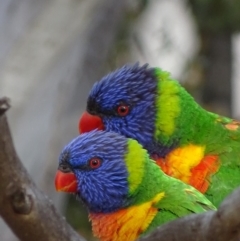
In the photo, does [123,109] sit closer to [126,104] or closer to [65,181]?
[126,104]

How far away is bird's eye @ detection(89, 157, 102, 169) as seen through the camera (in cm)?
194

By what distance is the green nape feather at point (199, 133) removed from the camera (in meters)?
2.05

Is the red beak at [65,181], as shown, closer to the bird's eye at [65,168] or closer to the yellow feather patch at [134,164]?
the bird's eye at [65,168]

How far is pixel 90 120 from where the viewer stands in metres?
2.27

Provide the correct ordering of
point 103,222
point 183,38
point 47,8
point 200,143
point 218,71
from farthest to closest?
1. point 183,38
2. point 218,71
3. point 47,8
4. point 200,143
5. point 103,222

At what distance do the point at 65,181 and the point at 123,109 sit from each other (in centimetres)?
43

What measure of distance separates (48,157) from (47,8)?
702 mm

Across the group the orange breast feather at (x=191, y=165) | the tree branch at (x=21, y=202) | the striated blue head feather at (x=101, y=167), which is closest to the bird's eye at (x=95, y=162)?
the striated blue head feather at (x=101, y=167)

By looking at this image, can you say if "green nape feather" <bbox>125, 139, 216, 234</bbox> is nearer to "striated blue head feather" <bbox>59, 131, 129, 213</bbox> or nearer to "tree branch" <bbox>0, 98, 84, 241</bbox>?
"striated blue head feather" <bbox>59, 131, 129, 213</bbox>

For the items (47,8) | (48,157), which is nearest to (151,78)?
(48,157)

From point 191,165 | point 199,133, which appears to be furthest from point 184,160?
point 199,133

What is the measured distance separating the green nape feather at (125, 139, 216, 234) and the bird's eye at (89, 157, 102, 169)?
93 mm

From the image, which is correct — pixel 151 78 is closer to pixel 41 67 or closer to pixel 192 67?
pixel 41 67

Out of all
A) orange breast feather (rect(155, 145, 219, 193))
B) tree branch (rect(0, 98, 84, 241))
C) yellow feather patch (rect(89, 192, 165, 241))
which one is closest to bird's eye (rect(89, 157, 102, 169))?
yellow feather patch (rect(89, 192, 165, 241))
